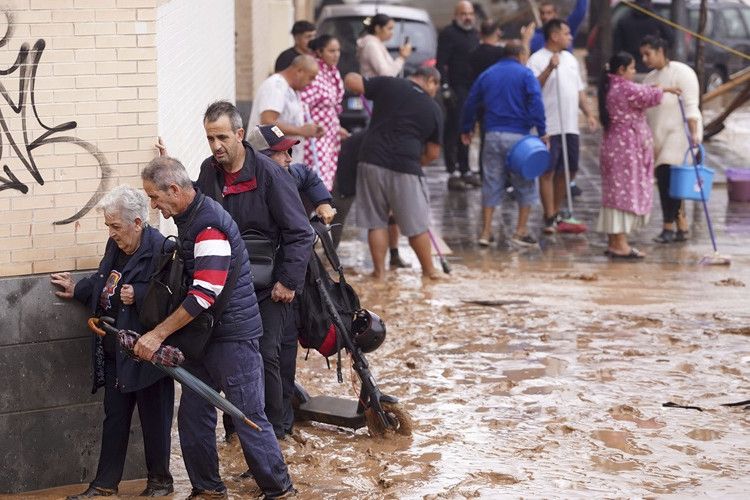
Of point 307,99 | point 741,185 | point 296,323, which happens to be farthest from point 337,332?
point 741,185

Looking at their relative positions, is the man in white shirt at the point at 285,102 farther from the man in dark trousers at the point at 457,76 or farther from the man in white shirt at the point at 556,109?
the man in dark trousers at the point at 457,76

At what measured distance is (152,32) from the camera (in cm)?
585

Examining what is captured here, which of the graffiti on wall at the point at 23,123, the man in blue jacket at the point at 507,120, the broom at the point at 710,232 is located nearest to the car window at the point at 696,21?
the broom at the point at 710,232

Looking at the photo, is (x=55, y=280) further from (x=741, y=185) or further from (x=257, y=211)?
(x=741, y=185)

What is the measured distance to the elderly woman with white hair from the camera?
Answer: 553 cm

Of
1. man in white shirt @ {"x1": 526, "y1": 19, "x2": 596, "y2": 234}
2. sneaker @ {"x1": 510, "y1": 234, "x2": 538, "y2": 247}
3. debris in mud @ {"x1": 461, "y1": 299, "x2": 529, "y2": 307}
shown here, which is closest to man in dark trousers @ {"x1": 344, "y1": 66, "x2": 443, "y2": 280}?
debris in mud @ {"x1": 461, "y1": 299, "x2": 529, "y2": 307}

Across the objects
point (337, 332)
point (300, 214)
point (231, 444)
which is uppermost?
point (300, 214)

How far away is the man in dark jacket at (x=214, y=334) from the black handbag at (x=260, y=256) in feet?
1.24

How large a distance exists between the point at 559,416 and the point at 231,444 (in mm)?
1775

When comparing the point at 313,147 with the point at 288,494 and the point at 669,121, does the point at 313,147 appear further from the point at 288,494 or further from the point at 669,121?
the point at 288,494

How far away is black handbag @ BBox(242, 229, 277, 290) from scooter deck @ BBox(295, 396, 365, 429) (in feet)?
3.48

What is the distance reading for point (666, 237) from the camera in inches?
479

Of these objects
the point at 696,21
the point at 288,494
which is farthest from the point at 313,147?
the point at 696,21

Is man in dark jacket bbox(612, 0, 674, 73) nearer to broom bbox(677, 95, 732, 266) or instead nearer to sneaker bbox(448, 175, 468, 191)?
sneaker bbox(448, 175, 468, 191)
